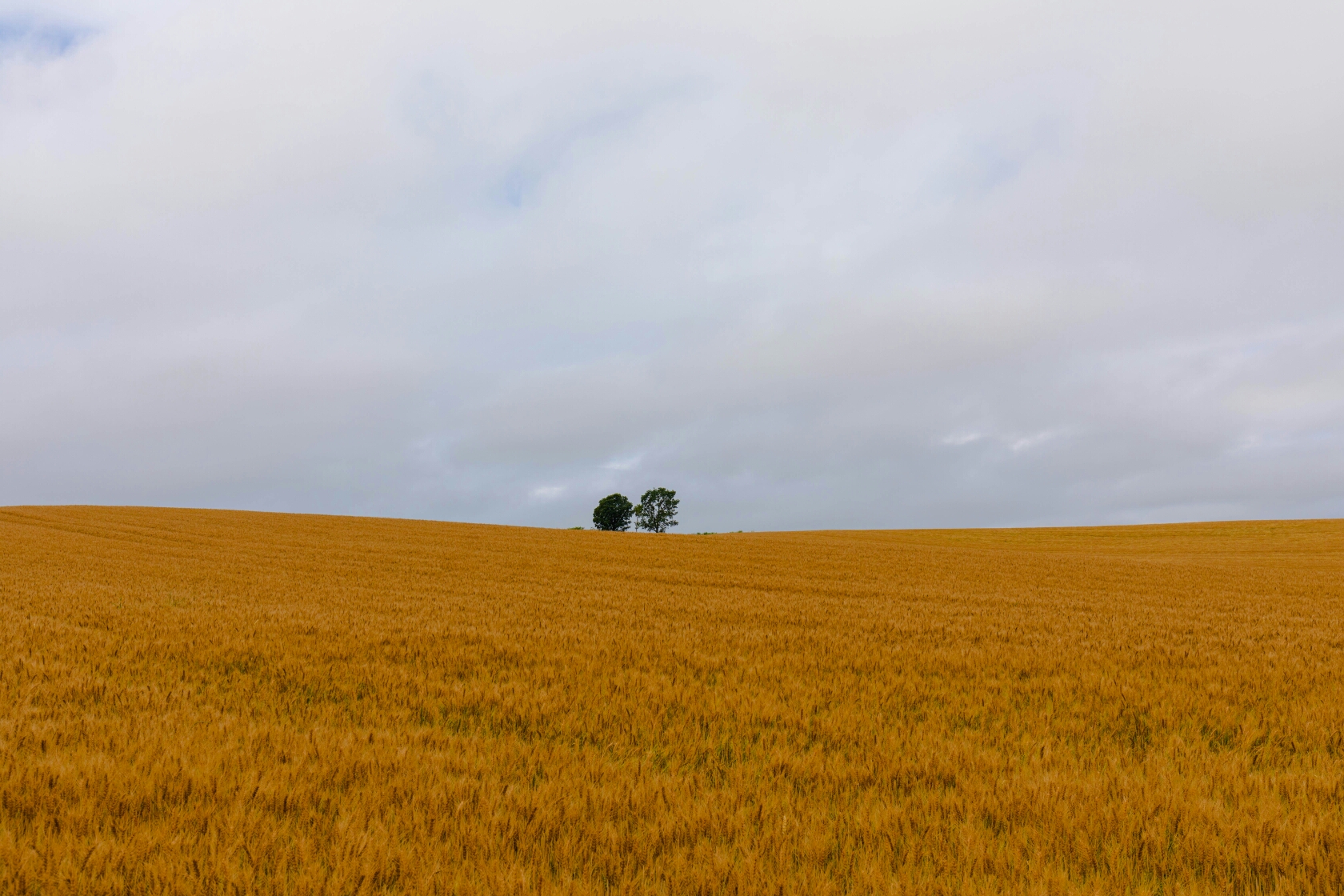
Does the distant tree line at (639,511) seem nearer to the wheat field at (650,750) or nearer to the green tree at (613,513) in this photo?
the green tree at (613,513)

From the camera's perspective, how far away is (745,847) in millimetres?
3352

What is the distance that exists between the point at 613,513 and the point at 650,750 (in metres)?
93.3

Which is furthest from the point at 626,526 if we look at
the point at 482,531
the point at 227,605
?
the point at 227,605

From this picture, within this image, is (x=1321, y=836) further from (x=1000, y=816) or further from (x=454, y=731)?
(x=454, y=731)

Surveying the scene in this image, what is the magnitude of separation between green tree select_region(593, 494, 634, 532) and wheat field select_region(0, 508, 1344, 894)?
8494 centimetres

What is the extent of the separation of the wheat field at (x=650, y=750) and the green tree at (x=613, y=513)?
84940mm

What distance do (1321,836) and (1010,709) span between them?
255cm

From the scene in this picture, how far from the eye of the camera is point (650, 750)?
4.81 m

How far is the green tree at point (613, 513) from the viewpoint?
97.2 metres

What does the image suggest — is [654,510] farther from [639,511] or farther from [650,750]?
[650,750]

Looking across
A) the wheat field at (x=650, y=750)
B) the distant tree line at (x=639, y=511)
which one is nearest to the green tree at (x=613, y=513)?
the distant tree line at (x=639, y=511)

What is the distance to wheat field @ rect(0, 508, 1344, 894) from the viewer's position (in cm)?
320

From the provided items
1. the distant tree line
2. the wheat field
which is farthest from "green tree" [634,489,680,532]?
the wheat field

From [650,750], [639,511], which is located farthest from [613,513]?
[650,750]
